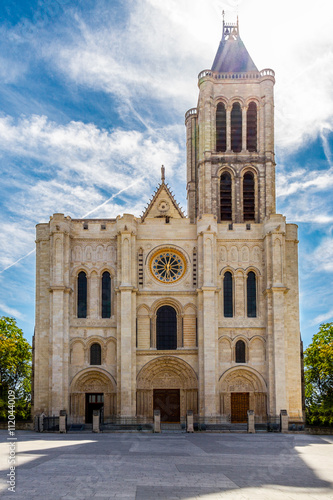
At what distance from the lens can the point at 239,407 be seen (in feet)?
128

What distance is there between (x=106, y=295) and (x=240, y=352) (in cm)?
996

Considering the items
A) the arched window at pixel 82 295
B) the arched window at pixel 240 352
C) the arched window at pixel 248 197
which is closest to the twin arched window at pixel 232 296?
the arched window at pixel 240 352

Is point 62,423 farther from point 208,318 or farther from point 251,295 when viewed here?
point 251,295

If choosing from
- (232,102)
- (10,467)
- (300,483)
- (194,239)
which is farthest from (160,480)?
(232,102)

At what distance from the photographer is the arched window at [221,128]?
4556 centimetres

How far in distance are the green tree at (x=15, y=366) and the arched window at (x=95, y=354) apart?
17.3 ft

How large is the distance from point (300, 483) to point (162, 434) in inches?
730

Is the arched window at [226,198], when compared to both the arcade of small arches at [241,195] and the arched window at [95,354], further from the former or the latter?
the arched window at [95,354]

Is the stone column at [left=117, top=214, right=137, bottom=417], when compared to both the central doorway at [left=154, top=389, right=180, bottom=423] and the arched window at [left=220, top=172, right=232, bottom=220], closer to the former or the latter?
the central doorway at [left=154, top=389, right=180, bottom=423]

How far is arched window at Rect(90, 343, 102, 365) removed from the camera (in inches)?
1545

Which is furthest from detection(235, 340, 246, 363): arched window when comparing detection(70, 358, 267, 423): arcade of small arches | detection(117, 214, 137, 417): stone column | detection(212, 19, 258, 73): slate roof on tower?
detection(212, 19, 258, 73): slate roof on tower

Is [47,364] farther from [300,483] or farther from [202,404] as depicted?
[300,483]

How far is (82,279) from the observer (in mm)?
40438

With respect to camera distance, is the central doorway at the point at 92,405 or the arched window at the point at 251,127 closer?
the central doorway at the point at 92,405
